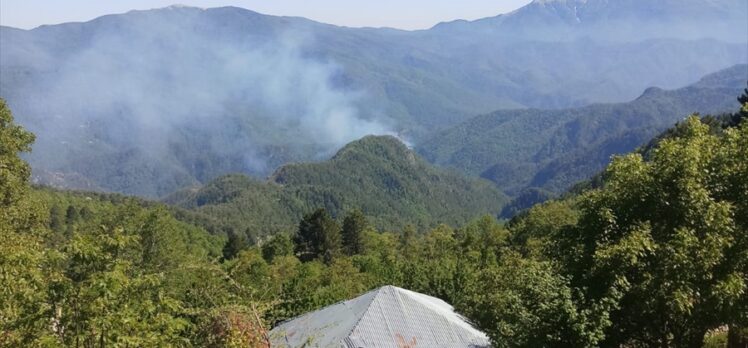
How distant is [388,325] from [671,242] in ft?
49.9

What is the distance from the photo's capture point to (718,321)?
45.9ft

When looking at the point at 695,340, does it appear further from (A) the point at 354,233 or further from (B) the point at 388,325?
(A) the point at 354,233

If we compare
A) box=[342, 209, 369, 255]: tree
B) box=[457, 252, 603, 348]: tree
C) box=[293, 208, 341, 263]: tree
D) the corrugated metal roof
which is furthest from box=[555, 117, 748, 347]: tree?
box=[342, 209, 369, 255]: tree

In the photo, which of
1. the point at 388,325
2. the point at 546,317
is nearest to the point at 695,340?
→ the point at 546,317

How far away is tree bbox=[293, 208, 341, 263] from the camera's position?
79.1m

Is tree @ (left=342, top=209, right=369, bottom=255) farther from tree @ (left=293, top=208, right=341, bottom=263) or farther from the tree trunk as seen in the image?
the tree trunk

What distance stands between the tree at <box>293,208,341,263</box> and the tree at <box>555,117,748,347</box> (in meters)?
64.2

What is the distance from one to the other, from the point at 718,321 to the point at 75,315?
13121 mm

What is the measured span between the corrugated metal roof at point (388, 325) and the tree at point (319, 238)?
49406mm

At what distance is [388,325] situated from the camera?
26.7m

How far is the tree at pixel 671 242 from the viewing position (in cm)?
1328

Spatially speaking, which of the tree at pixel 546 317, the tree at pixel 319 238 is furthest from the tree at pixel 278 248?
the tree at pixel 546 317

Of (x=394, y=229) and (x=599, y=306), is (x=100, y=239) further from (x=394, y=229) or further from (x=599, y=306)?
(x=394, y=229)

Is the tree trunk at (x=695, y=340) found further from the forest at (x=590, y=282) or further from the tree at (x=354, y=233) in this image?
the tree at (x=354, y=233)
